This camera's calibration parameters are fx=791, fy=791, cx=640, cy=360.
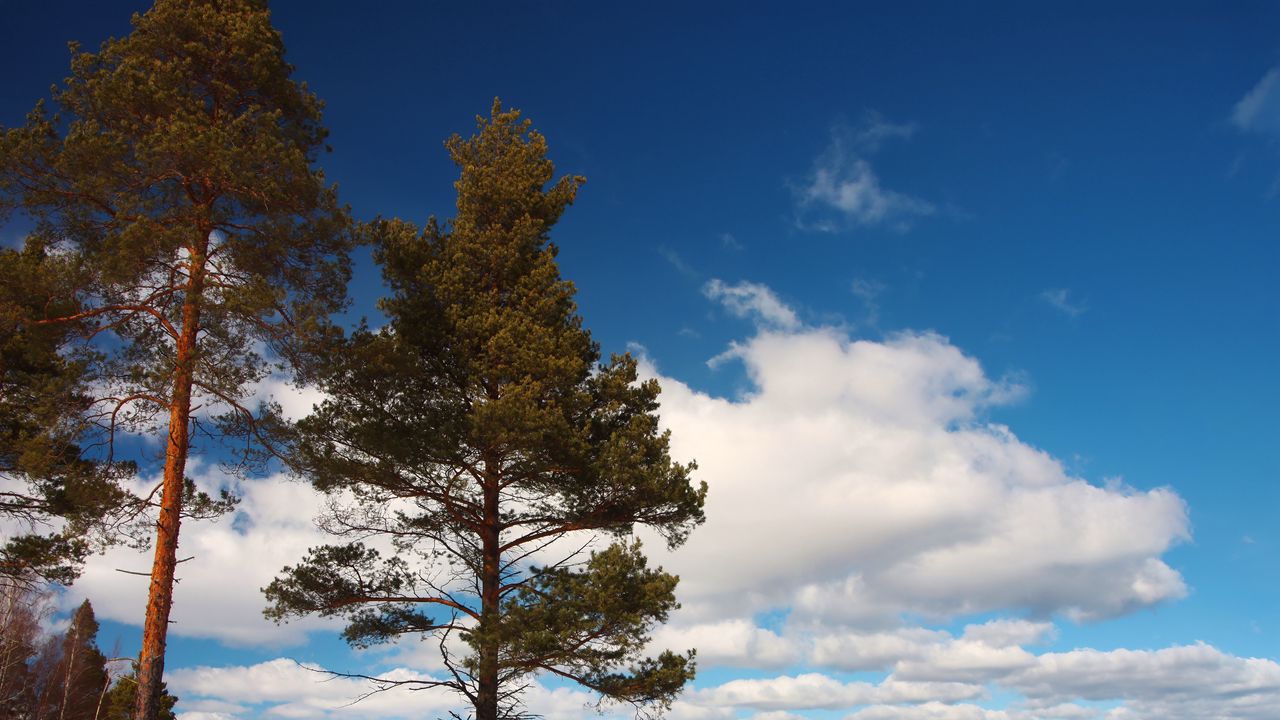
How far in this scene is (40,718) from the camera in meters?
32.3

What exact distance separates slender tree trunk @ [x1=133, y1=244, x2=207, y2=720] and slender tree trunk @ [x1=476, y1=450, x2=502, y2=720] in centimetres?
506

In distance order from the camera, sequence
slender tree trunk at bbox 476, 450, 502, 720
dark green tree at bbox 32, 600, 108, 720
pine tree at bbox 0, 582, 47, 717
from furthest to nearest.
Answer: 1. dark green tree at bbox 32, 600, 108, 720
2. pine tree at bbox 0, 582, 47, 717
3. slender tree trunk at bbox 476, 450, 502, 720

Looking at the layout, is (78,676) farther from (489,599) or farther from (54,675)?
(489,599)

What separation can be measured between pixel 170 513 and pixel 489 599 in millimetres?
6052

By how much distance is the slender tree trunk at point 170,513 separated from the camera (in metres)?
11.5

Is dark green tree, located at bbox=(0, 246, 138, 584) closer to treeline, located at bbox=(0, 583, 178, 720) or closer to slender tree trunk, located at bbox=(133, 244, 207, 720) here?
slender tree trunk, located at bbox=(133, 244, 207, 720)

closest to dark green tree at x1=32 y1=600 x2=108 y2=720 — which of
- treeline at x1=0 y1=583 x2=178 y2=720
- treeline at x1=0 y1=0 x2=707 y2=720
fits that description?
treeline at x1=0 y1=583 x2=178 y2=720

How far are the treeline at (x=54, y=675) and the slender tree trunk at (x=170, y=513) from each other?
1681cm

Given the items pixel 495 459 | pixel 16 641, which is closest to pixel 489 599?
pixel 495 459

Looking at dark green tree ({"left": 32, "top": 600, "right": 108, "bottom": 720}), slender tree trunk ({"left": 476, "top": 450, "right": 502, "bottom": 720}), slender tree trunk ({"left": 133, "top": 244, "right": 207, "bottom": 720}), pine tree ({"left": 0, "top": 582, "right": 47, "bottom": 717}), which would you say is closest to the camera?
slender tree trunk ({"left": 133, "top": 244, "right": 207, "bottom": 720})

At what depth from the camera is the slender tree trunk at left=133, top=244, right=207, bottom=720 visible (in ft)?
37.6

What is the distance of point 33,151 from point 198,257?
2.92 meters

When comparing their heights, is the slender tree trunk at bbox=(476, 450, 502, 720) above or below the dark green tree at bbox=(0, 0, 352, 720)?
below

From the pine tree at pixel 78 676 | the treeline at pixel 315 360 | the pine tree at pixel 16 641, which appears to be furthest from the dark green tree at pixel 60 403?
the pine tree at pixel 78 676
